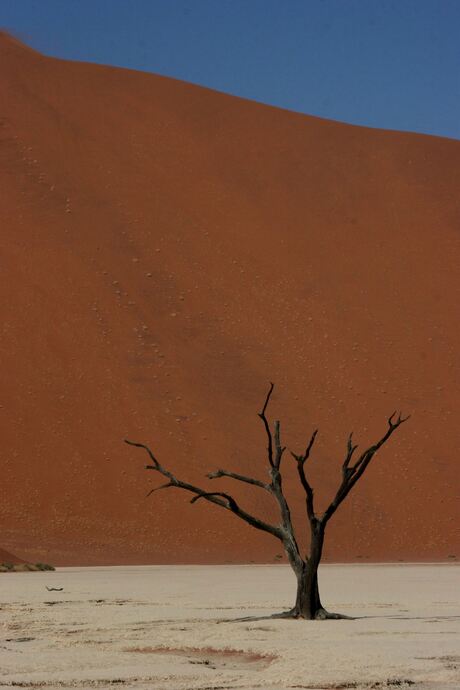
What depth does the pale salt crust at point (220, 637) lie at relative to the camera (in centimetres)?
1133

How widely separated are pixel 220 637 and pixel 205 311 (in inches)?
1615

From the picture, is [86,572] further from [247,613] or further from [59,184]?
[59,184]

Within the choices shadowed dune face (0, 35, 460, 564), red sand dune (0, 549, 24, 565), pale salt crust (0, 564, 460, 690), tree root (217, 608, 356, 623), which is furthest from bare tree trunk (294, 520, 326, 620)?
A: shadowed dune face (0, 35, 460, 564)

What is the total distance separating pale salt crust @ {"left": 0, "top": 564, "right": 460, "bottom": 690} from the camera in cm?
1133

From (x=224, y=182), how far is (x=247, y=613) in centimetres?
4675

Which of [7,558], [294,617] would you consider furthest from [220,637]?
[7,558]

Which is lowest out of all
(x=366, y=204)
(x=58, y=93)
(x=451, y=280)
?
(x=451, y=280)

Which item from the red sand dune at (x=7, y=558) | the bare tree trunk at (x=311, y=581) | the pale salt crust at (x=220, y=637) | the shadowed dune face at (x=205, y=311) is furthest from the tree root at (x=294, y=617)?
the shadowed dune face at (x=205, y=311)

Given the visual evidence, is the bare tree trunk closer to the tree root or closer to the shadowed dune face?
the tree root

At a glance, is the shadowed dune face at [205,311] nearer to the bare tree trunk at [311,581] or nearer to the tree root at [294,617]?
the tree root at [294,617]

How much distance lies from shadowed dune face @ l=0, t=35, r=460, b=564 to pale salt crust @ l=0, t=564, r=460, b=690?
17.4 meters

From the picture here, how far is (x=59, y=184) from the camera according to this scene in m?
60.0

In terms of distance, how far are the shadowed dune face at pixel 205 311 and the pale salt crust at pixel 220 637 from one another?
1744cm

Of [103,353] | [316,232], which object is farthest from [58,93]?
[103,353]
